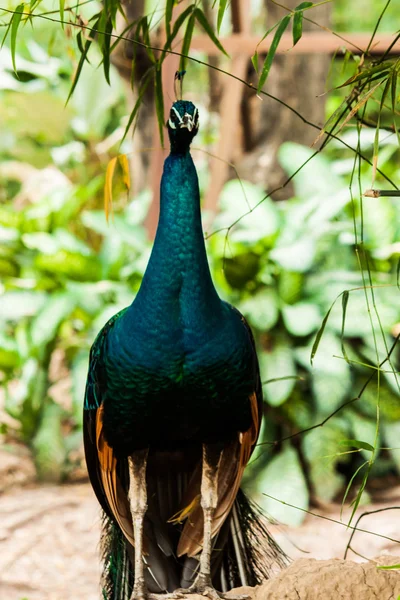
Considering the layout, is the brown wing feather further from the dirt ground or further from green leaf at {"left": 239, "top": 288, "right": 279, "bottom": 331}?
green leaf at {"left": 239, "top": 288, "right": 279, "bottom": 331}

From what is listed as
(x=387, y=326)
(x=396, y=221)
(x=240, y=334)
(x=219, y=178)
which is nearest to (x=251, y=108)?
(x=219, y=178)

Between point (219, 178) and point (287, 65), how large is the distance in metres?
1.04

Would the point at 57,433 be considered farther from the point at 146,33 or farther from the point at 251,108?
the point at 146,33

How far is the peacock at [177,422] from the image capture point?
2.42 m

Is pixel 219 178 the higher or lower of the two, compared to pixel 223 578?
higher

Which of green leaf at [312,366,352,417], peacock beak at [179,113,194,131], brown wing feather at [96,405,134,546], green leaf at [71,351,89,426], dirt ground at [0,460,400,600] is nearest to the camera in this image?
peacock beak at [179,113,194,131]

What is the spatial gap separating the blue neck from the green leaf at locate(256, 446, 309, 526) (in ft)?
7.67

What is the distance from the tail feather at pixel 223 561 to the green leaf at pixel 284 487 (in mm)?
1601

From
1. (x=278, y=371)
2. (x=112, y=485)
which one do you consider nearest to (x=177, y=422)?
(x=112, y=485)

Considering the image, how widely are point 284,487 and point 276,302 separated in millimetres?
1031

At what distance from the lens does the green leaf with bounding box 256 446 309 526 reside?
4609 millimetres

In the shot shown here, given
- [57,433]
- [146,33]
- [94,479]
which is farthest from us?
[57,433]

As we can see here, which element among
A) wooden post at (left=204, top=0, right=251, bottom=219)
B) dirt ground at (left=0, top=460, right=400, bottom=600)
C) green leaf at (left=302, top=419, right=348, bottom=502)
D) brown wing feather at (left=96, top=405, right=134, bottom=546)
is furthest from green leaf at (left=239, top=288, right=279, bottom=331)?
brown wing feather at (left=96, top=405, right=134, bottom=546)

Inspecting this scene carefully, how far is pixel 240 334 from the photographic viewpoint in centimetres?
254
